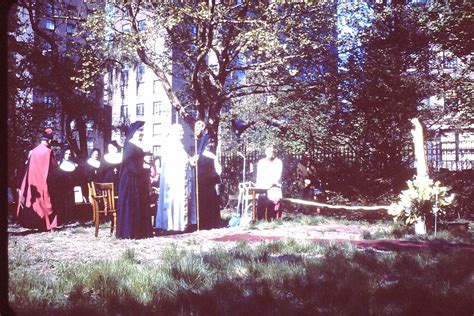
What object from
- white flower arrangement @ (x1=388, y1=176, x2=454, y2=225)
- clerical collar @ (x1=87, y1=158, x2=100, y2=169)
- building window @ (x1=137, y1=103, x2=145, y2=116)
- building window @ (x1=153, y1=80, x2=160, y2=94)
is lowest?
white flower arrangement @ (x1=388, y1=176, x2=454, y2=225)

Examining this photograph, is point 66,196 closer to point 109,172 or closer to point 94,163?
point 109,172

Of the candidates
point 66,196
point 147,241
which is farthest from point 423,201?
point 66,196

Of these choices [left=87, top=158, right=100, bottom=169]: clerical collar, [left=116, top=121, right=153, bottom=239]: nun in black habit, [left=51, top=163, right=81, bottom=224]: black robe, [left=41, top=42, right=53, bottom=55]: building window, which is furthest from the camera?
[left=41, top=42, right=53, bottom=55]: building window

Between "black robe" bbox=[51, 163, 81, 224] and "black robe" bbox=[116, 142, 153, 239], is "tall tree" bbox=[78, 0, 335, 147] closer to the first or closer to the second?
"black robe" bbox=[51, 163, 81, 224]

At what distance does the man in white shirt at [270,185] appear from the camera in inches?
455

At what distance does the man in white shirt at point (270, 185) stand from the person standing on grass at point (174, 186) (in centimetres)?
257

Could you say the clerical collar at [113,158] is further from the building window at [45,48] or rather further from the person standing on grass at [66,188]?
the building window at [45,48]

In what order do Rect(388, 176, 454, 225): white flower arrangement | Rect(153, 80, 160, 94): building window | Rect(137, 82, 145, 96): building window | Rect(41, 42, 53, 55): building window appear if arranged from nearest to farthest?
1. Rect(388, 176, 454, 225): white flower arrangement
2. Rect(41, 42, 53, 55): building window
3. Rect(153, 80, 160, 94): building window
4. Rect(137, 82, 145, 96): building window

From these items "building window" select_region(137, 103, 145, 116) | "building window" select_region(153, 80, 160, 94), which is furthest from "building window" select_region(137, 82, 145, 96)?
"building window" select_region(153, 80, 160, 94)

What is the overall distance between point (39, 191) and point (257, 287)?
7.05 meters

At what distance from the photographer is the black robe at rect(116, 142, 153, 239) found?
8.38 metres

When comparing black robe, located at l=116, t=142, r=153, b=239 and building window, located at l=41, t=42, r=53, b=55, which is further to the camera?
building window, located at l=41, t=42, r=53, b=55

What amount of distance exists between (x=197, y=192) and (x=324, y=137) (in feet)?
21.3

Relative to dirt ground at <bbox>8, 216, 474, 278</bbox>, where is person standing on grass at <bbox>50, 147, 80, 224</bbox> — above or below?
above
